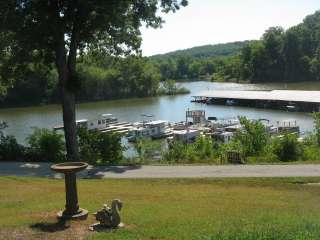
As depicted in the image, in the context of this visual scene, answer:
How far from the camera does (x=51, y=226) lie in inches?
440

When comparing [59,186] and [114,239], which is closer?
[114,239]

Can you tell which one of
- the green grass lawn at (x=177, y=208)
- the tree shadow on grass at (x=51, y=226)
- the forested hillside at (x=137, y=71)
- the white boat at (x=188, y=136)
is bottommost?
the white boat at (x=188, y=136)

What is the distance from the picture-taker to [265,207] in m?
13.8

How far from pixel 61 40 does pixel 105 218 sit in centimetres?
1503

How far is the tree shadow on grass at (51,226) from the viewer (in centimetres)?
1091

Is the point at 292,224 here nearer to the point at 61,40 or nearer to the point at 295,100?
the point at 61,40

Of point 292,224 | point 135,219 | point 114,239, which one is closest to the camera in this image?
point 114,239

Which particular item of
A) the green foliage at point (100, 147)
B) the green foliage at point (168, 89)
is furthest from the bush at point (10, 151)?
the green foliage at point (168, 89)

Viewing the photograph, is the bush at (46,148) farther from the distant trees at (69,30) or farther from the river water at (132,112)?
the river water at (132,112)

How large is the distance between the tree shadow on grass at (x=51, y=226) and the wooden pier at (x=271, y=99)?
7131 centimetres

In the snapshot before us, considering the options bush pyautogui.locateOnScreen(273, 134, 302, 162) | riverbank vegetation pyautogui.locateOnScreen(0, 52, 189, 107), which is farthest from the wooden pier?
bush pyautogui.locateOnScreen(273, 134, 302, 162)

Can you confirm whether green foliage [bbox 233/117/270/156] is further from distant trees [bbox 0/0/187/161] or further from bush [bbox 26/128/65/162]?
bush [bbox 26/128/65/162]

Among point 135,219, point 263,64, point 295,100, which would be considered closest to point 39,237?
point 135,219

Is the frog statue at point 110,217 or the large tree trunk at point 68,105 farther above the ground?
the large tree trunk at point 68,105
